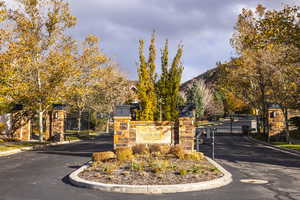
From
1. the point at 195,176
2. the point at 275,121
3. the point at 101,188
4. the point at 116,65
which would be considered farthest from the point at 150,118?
the point at 116,65


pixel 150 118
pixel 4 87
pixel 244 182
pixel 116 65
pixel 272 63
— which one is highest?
pixel 116 65

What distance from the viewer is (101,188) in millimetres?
9750

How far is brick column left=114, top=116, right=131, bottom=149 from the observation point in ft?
58.5

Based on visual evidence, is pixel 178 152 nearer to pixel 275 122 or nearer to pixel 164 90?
pixel 164 90

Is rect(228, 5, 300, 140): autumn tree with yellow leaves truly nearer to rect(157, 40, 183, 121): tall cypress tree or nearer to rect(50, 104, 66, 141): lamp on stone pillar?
rect(157, 40, 183, 121): tall cypress tree

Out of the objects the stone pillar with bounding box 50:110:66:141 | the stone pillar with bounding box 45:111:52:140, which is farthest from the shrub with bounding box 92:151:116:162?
the stone pillar with bounding box 45:111:52:140

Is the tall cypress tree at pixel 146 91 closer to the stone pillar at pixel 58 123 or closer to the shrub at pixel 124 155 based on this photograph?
the shrub at pixel 124 155

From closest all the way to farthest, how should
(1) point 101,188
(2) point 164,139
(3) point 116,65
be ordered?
(1) point 101,188
(2) point 164,139
(3) point 116,65

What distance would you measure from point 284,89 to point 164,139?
13423 millimetres

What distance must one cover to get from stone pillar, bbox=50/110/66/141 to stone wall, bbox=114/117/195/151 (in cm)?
1687

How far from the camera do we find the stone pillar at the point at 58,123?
33.5 metres

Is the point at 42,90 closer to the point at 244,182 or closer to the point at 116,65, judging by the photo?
the point at 244,182

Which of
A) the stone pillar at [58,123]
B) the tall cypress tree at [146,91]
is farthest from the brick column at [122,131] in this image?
the stone pillar at [58,123]

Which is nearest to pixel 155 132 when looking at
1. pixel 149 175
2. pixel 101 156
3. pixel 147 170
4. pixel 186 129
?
pixel 186 129
